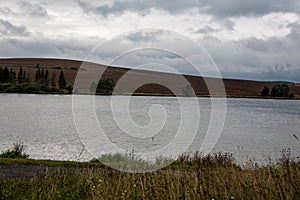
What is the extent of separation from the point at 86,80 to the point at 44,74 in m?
22.1

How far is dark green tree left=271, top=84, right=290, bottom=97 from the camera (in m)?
140

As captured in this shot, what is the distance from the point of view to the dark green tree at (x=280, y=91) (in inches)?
5522

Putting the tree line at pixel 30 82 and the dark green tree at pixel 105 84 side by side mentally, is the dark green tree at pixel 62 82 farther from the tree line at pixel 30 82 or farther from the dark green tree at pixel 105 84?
the dark green tree at pixel 105 84

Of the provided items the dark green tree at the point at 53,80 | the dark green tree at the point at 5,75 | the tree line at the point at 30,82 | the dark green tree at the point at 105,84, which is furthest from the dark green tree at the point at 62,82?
the dark green tree at the point at 5,75

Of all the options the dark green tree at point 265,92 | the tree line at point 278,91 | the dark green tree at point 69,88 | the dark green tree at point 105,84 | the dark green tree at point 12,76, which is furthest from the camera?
the tree line at point 278,91

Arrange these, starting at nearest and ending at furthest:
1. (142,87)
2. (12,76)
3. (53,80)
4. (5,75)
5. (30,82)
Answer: (5,75) → (12,76) → (30,82) → (53,80) → (142,87)

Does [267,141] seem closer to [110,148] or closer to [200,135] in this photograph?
[200,135]

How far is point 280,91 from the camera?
140 m

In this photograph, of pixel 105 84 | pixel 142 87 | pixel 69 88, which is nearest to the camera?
pixel 105 84

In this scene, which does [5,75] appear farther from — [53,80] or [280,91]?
[280,91]

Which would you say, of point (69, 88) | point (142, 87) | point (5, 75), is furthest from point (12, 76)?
point (142, 87)

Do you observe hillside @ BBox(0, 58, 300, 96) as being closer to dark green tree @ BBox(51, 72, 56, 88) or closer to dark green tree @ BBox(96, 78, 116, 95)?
dark green tree @ BBox(51, 72, 56, 88)

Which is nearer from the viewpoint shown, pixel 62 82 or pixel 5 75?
pixel 5 75

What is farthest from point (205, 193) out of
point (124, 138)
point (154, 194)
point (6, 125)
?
point (6, 125)
